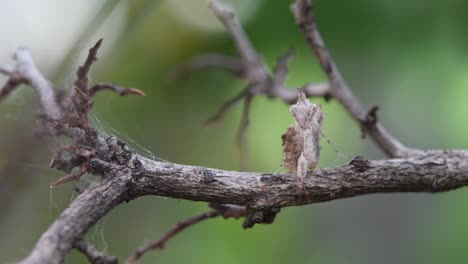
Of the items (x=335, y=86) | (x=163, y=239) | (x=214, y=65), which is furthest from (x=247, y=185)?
(x=214, y=65)

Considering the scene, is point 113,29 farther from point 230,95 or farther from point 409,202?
point 409,202

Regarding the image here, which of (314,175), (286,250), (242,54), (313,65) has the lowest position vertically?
(314,175)

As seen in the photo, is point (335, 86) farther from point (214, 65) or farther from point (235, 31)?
point (214, 65)

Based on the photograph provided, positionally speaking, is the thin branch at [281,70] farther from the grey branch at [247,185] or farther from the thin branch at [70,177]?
the thin branch at [70,177]

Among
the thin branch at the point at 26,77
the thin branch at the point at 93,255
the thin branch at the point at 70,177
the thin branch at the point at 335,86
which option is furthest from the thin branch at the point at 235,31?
the thin branch at the point at 93,255

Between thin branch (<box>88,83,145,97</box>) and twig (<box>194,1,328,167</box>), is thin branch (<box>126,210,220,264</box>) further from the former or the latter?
twig (<box>194,1,328,167</box>)

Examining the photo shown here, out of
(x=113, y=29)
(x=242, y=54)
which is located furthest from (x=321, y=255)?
(x=113, y=29)

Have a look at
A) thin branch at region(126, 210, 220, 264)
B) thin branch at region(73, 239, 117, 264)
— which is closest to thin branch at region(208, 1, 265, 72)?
thin branch at region(126, 210, 220, 264)
